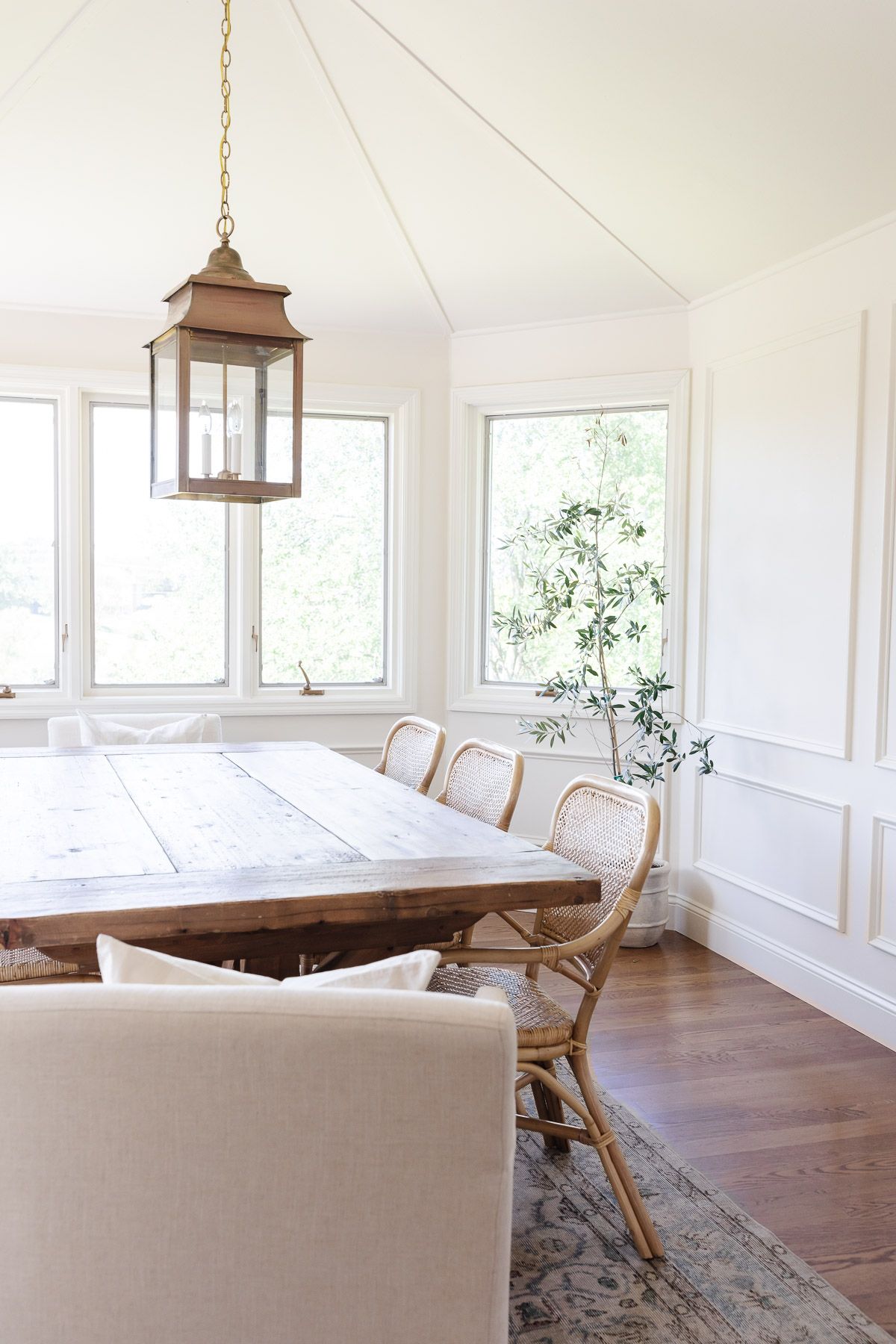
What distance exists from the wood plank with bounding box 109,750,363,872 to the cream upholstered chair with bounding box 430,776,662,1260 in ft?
1.34

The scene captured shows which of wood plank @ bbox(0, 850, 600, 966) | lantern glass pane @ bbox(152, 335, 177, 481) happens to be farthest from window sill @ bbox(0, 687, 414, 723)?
wood plank @ bbox(0, 850, 600, 966)

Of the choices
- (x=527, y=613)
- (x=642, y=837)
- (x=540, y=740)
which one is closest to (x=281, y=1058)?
(x=642, y=837)

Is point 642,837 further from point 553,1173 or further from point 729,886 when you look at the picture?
point 729,886

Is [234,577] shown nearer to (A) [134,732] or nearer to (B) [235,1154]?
(A) [134,732]

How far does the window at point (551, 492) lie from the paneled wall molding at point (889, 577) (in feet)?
4.63

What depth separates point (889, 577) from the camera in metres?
3.57

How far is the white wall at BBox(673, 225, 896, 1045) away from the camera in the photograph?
3.62m

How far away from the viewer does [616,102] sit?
11.5 ft

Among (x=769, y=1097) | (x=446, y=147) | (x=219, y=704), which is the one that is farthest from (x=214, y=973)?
(x=219, y=704)

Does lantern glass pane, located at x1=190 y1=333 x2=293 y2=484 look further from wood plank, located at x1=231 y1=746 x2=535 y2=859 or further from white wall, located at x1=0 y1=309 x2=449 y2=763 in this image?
white wall, located at x1=0 y1=309 x2=449 y2=763

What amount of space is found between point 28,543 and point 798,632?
10.6 feet

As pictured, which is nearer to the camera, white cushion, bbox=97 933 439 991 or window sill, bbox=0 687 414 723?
white cushion, bbox=97 933 439 991

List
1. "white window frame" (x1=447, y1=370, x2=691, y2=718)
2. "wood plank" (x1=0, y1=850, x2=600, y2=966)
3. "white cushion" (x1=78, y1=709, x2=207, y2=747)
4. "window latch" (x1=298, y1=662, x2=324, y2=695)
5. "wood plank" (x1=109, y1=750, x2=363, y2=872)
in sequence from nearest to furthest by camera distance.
→ "wood plank" (x1=0, y1=850, x2=600, y2=966), "wood plank" (x1=109, y1=750, x2=363, y2=872), "white cushion" (x1=78, y1=709, x2=207, y2=747), "white window frame" (x1=447, y1=370, x2=691, y2=718), "window latch" (x1=298, y1=662, x2=324, y2=695)

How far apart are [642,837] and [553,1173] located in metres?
0.88
